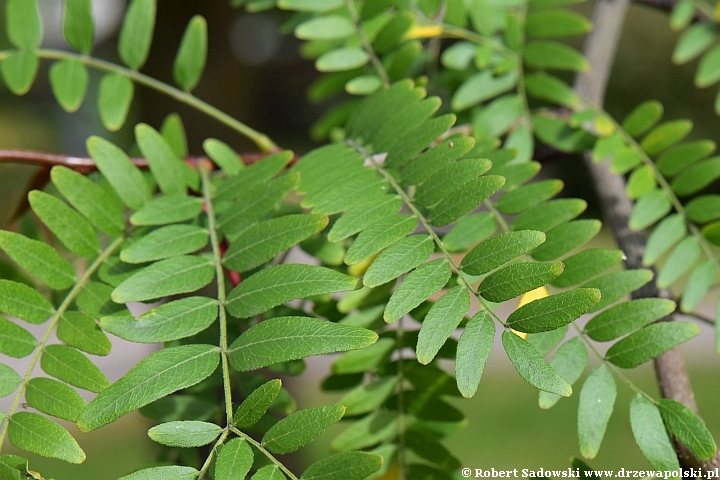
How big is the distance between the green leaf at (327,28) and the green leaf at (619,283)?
625 mm

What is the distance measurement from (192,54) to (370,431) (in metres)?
0.70

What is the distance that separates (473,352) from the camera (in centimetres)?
57

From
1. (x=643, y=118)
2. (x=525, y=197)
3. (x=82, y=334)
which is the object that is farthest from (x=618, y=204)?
(x=82, y=334)

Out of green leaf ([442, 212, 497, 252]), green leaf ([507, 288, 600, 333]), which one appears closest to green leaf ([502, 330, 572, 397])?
green leaf ([507, 288, 600, 333])

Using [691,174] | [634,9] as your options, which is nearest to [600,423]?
[691,174]

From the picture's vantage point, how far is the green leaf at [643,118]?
3.56ft

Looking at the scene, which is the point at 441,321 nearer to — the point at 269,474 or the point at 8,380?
the point at 269,474

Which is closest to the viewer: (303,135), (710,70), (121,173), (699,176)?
(121,173)

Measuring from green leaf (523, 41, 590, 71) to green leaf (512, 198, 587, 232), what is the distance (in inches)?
18.0

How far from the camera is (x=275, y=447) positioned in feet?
1.90

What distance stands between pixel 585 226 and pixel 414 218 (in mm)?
216

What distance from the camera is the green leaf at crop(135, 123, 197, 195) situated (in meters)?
0.89

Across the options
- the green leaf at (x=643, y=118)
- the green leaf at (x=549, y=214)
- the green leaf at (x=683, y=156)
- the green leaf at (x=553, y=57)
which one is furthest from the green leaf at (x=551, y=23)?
the green leaf at (x=549, y=214)

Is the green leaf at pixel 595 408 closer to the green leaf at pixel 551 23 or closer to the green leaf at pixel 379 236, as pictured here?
the green leaf at pixel 379 236
